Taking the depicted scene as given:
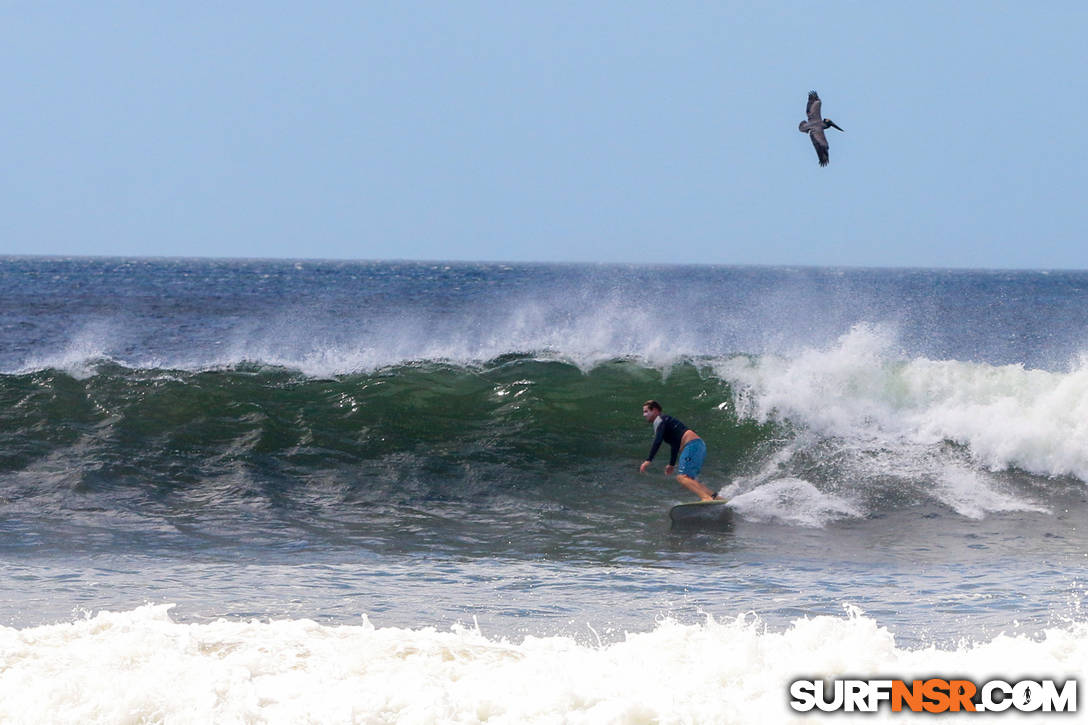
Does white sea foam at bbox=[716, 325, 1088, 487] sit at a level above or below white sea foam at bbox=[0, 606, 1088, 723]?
above

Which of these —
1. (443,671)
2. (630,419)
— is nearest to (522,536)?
(630,419)

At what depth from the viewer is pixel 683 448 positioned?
474 inches

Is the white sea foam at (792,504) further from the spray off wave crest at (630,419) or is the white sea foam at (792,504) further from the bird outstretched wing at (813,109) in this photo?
the bird outstretched wing at (813,109)

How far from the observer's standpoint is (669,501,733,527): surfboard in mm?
11391

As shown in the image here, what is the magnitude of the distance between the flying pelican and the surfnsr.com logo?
843cm

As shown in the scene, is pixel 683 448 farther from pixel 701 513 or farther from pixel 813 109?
pixel 813 109

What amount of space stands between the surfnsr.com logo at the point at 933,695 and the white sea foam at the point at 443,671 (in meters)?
0.08

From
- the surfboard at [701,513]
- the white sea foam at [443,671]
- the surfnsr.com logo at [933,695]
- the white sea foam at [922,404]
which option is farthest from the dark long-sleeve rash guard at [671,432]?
the surfnsr.com logo at [933,695]

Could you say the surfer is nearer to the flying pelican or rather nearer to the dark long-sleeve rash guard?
the dark long-sleeve rash guard

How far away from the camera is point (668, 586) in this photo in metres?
8.73

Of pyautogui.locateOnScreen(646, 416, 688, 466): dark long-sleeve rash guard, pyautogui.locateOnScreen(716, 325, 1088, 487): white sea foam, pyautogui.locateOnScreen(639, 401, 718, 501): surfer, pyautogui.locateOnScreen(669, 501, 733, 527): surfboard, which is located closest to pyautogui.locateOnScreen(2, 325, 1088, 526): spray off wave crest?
pyautogui.locateOnScreen(716, 325, 1088, 487): white sea foam

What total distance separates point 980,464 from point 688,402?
4.49 metres

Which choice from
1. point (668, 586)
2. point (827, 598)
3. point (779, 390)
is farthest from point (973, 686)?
point (779, 390)

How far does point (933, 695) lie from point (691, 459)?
22.2 ft
